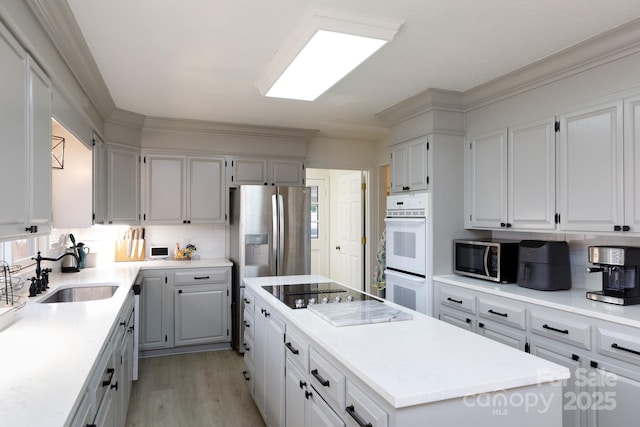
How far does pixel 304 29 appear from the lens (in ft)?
7.14

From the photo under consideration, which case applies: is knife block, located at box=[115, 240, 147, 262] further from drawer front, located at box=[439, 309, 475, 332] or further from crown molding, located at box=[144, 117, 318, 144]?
drawer front, located at box=[439, 309, 475, 332]

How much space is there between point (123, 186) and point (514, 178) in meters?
3.57

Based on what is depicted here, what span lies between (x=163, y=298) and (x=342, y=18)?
3.25 metres

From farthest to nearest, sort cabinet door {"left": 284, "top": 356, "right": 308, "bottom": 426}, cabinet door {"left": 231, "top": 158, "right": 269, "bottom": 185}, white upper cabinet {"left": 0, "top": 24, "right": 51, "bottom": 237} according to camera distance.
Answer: cabinet door {"left": 231, "top": 158, "right": 269, "bottom": 185}, cabinet door {"left": 284, "top": 356, "right": 308, "bottom": 426}, white upper cabinet {"left": 0, "top": 24, "right": 51, "bottom": 237}

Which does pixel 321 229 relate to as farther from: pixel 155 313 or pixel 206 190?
pixel 155 313

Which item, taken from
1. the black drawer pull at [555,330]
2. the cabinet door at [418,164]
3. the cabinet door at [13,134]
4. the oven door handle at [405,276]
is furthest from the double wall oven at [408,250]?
the cabinet door at [13,134]

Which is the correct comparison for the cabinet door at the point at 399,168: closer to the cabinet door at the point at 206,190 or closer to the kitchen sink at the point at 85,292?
the cabinet door at the point at 206,190

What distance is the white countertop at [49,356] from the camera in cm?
112

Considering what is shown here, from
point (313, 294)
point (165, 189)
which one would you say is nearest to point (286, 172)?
point (165, 189)

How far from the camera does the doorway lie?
18.7 feet

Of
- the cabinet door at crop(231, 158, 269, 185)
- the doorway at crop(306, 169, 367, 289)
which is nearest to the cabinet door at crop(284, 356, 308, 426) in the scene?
the cabinet door at crop(231, 158, 269, 185)

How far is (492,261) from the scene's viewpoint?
10.3ft

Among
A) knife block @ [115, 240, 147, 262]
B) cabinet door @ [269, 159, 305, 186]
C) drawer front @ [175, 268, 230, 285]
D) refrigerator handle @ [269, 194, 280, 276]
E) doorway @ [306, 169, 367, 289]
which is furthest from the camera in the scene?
doorway @ [306, 169, 367, 289]

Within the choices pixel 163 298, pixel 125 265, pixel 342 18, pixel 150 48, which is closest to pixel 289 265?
pixel 163 298
